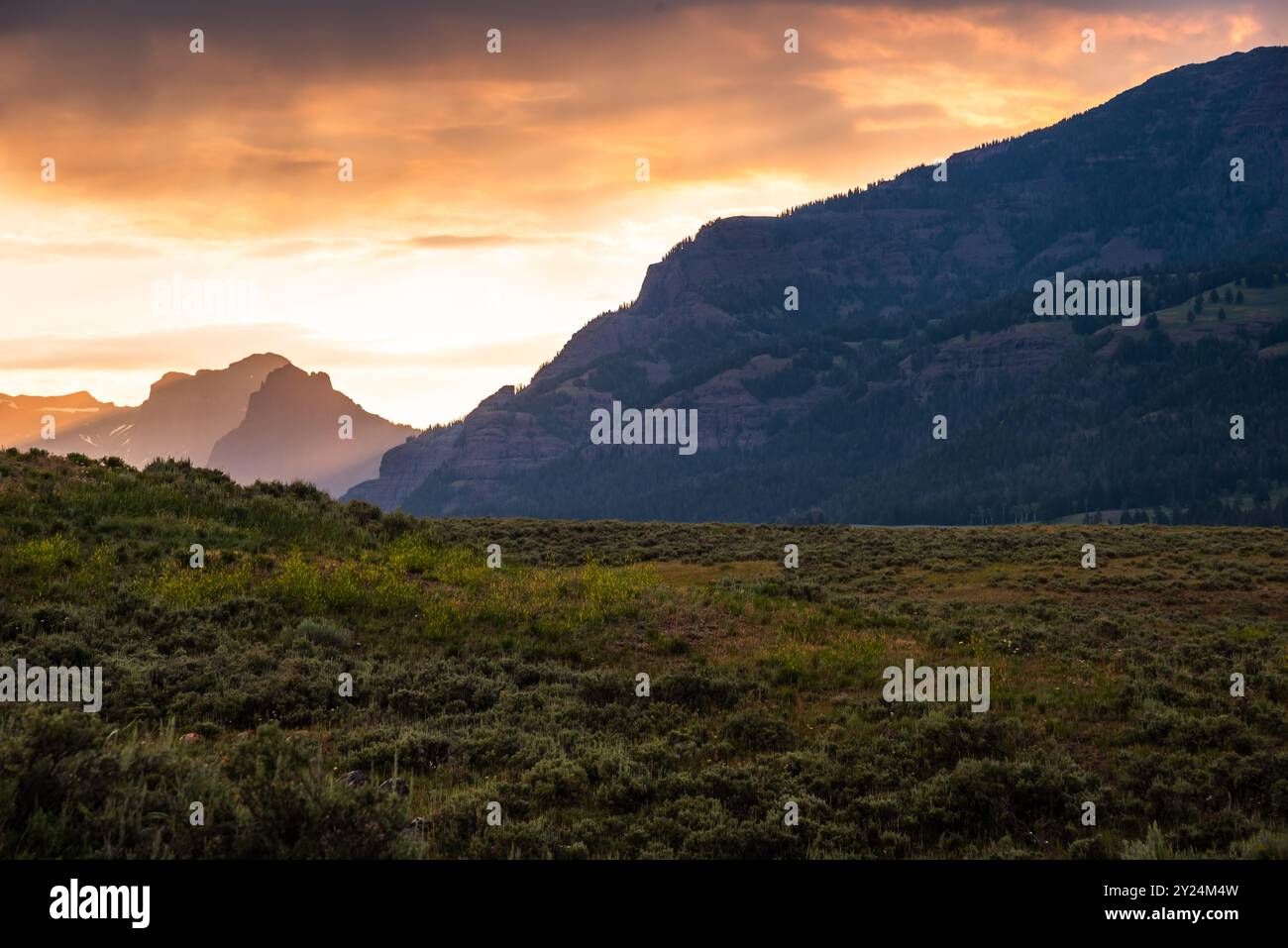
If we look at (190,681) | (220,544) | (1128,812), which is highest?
(220,544)


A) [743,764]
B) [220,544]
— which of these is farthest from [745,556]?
[743,764]

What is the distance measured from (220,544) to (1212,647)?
26384 millimetres

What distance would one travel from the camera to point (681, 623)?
73.7 ft

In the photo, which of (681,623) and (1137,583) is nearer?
(681,623)

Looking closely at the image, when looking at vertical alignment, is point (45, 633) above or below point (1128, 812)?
above

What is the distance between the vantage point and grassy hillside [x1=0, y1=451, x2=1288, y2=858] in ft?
28.2

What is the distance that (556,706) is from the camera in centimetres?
1591

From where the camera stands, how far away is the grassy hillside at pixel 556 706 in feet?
28.2

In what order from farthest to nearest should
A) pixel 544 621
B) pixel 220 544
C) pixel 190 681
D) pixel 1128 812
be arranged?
→ pixel 220 544 < pixel 544 621 < pixel 190 681 < pixel 1128 812

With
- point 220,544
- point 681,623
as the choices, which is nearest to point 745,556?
point 681,623

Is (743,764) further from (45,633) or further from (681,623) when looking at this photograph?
(45,633)
